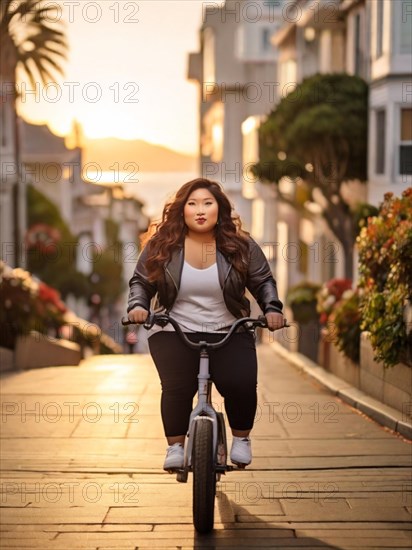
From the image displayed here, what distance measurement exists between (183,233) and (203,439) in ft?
4.24

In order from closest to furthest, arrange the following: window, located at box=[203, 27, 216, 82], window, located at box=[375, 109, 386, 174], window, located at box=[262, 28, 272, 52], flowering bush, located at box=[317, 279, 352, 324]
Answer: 1. flowering bush, located at box=[317, 279, 352, 324]
2. window, located at box=[375, 109, 386, 174]
3. window, located at box=[262, 28, 272, 52]
4. window, located at box=[203, 27, 216, 82]

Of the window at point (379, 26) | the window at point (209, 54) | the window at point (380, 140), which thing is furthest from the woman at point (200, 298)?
the window at point (209, 54)

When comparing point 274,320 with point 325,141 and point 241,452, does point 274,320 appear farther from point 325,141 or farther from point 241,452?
point 325,141

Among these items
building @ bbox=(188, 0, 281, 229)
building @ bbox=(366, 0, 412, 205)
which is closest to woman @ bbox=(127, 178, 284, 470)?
building @ bbox=(366, 0, 412, 205)

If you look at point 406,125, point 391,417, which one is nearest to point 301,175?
point 406,125

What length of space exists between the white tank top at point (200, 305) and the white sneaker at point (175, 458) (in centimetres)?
70

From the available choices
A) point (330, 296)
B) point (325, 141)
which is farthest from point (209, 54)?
point (330, 296)

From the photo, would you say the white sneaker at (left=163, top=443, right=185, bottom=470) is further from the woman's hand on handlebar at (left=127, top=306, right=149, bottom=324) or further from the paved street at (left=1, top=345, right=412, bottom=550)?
the woman's hand on handlebar at (left=127, top=306, right=149, bottom=324)

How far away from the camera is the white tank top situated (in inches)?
293

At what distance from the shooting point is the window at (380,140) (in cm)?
3044

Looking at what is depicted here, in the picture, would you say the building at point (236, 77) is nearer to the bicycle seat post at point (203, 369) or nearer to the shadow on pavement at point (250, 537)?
the shadow on pavement at point (250, 537)

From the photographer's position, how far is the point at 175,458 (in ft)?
24.5

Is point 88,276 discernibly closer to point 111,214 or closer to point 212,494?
point 111,214

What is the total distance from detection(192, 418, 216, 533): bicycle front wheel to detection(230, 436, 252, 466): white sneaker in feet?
1.60
